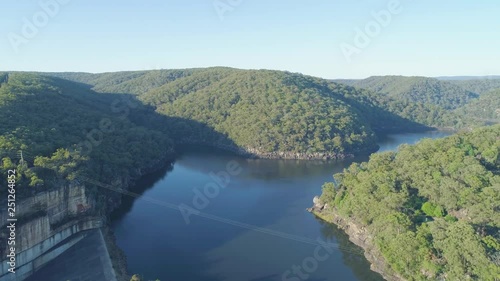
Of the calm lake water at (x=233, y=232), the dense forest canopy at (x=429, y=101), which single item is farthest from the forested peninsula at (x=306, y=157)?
the dense forest canopy at (x=429, y=101)

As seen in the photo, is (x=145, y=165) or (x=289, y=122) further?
(x=289, y=122)

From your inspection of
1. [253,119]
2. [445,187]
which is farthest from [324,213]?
[253,119]

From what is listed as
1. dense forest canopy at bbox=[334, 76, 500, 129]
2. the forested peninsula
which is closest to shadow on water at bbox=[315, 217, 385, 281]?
the forested peninsula

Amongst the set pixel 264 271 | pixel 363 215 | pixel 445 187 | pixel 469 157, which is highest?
pixel 469 157

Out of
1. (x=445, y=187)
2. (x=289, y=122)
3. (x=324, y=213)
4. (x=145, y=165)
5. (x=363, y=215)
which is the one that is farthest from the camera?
(x=289, y=122)

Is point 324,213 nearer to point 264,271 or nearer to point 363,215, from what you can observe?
point 363,215

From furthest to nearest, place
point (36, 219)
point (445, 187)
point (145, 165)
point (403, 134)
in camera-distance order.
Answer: point (403, 134), point (145, 165), point (445, 187), point (36, 219)

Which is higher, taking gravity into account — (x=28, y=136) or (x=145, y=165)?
(x=28, y=136)

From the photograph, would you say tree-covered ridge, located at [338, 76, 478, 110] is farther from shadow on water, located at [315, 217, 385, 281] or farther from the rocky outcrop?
shadow on water, located at [315, 217, 385, 281]
